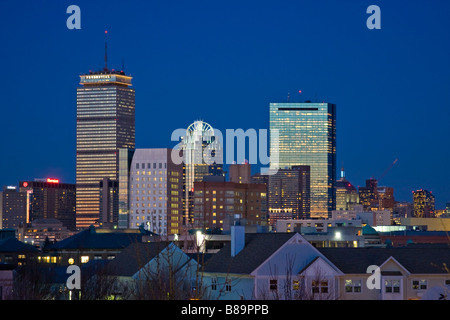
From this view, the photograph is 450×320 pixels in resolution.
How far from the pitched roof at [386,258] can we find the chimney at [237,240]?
4.67 metres

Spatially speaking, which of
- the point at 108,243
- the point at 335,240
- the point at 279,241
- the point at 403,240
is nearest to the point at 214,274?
the point at 279,241

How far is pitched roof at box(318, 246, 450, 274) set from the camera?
55.8 metres

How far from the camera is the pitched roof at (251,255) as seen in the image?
5319 centimetres

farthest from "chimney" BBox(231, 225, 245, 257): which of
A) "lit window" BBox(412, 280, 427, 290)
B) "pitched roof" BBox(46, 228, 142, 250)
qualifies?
"pitched roof" BBox(46, 228, 142, 250)

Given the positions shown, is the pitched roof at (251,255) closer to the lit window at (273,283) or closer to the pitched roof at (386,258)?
the lit window at (273,283)

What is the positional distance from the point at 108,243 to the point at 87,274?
7196 cm

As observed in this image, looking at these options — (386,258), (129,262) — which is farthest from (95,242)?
(386,258)

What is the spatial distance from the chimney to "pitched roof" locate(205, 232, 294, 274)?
0.99 feet

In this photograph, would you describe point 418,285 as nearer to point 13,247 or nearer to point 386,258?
point 386,258

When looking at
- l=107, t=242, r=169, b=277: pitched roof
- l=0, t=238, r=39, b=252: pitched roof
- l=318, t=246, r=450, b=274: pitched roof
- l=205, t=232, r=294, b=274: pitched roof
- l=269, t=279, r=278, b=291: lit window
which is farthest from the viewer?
l=0, t=238, r=39, b=252: pitched roof

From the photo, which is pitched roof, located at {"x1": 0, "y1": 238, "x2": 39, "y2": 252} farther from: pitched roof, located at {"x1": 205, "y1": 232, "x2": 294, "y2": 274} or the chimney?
the chimney

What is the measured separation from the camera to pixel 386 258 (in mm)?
56969

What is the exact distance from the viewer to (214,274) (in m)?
55.9
